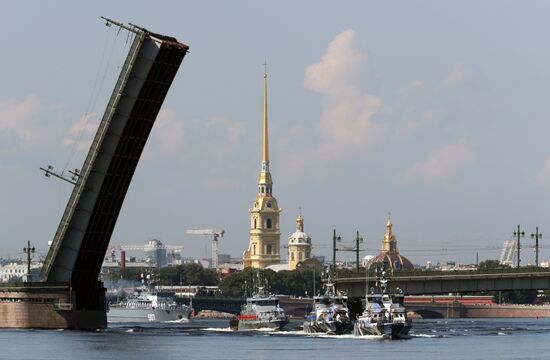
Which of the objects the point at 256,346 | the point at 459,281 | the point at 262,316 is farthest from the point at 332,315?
the point at 256,346

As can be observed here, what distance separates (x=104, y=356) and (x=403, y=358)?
1190cm

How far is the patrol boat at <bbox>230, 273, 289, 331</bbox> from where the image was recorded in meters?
103

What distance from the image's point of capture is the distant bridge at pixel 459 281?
9581cm

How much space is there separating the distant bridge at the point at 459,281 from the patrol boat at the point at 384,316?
8538 mm

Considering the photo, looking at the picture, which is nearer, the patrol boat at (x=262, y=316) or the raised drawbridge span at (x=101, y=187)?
the raised drawbridge span at (x=101, y=187)

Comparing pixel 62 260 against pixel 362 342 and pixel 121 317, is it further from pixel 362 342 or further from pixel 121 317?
pixel 121 317

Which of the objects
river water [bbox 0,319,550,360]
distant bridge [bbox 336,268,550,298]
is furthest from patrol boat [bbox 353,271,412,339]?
distant bridge [bbox 336,268,550,298]

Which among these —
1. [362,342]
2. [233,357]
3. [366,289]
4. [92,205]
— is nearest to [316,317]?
[366,289]

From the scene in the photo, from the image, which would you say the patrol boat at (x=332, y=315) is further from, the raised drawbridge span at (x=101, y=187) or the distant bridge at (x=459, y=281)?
the raised drawbridge span at (x=101, y=187)

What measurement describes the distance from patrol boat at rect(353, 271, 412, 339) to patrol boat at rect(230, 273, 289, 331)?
13935 millimetres

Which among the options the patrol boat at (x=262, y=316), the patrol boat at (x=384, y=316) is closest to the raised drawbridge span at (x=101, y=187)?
the patrol boat at (x=384, y=316)

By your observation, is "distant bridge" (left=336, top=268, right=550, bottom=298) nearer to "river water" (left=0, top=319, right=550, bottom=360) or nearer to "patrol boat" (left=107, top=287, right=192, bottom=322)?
"river water" (left=0, top=319, right=550, bottom=360)

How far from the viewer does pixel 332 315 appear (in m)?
93.9

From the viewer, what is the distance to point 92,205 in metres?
80.4
